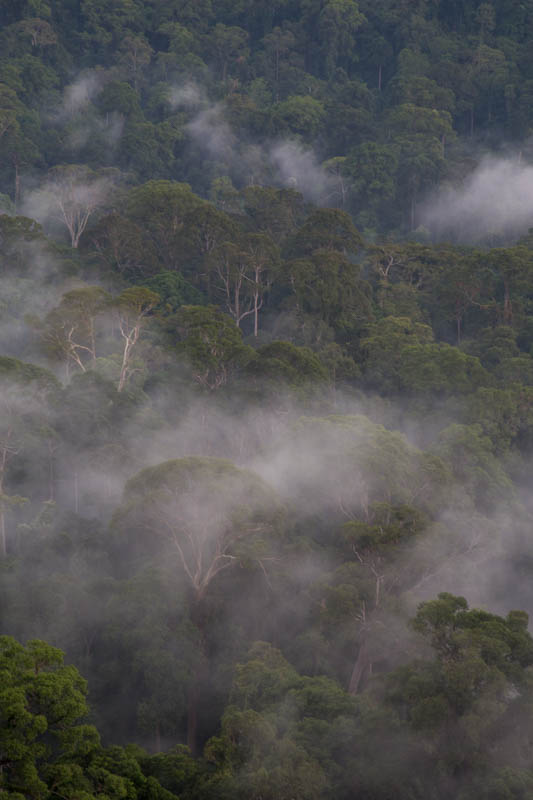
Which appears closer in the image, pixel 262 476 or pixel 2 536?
pixel 262 476

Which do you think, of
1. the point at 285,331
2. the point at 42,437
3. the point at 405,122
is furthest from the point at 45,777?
the point at 405,122

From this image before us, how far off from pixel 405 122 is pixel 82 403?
4873 cm

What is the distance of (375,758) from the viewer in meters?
18.8

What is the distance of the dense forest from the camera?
18.6m

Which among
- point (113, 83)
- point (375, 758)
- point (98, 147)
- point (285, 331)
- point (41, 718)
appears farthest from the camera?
point (113, 83)

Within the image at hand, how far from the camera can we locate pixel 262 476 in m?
29.9

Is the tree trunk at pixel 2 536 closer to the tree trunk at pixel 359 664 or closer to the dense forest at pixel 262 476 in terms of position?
the dense forest at pixel 262 476

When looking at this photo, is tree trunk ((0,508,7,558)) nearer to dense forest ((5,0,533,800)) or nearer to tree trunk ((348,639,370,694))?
dense forest ((5,0,533,800))

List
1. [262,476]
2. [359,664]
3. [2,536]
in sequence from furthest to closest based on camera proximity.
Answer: [2,536] < [262,476] < [359,664]

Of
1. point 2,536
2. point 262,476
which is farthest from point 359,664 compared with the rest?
point 2,536

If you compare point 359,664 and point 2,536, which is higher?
point 2,536

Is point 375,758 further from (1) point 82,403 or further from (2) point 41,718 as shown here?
(1) point 82,403

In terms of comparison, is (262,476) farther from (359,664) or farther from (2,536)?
(2,536)

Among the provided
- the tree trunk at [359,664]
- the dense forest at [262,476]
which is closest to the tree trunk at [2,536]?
the dense forest at [262,476]
